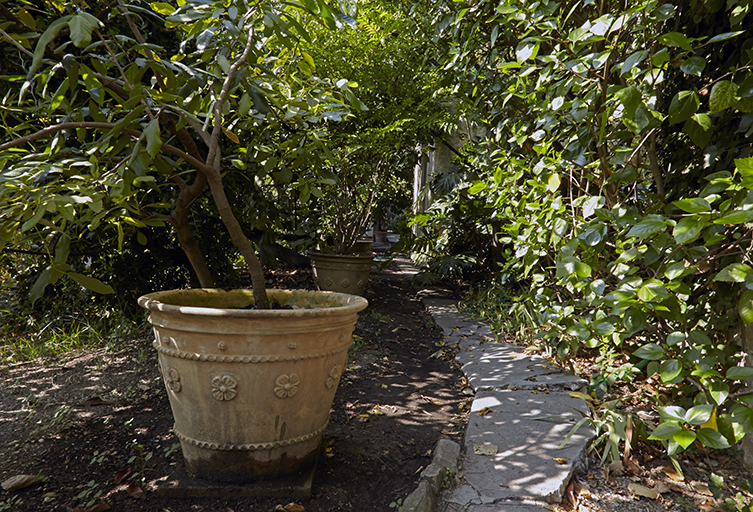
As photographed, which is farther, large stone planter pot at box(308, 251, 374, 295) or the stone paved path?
large stone planter pot at box(308, 251, 374, 295)

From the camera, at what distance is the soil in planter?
1667 millimetres

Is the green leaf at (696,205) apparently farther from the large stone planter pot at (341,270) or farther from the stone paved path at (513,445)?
the large stone planter pot at (341,270)

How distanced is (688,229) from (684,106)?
379mm

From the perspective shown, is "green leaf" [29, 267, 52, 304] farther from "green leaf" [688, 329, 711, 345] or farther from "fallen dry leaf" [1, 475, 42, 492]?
"green leaf" [688, 329, 711, 345]

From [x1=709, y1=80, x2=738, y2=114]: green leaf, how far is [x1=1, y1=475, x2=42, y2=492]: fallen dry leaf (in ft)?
8.44

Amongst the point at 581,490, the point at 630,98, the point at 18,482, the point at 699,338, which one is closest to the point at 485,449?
the point at 581,490

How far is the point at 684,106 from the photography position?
3.96ft

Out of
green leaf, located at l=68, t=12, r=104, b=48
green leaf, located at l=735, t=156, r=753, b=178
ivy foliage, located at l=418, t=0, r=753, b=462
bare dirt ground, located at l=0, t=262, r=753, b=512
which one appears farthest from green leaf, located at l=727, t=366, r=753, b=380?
green leaf, located at l=68, t=12, r=104, b=48

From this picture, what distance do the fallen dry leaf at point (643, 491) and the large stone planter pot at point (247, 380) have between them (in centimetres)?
120

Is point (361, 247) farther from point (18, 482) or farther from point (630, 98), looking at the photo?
point (630, 98)

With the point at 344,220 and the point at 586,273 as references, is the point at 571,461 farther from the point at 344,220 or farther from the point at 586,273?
the point at 344,220

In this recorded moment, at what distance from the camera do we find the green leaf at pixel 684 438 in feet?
3.36

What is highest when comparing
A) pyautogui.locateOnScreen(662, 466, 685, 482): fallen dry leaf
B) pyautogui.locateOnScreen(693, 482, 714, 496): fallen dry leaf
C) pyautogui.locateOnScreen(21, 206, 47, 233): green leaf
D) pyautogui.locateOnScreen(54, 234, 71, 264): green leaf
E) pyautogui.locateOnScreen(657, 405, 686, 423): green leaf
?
pyautogui.locateOnScreen(21, 206, 47, 233): green leaf

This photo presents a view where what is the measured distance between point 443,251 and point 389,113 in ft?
5.89
